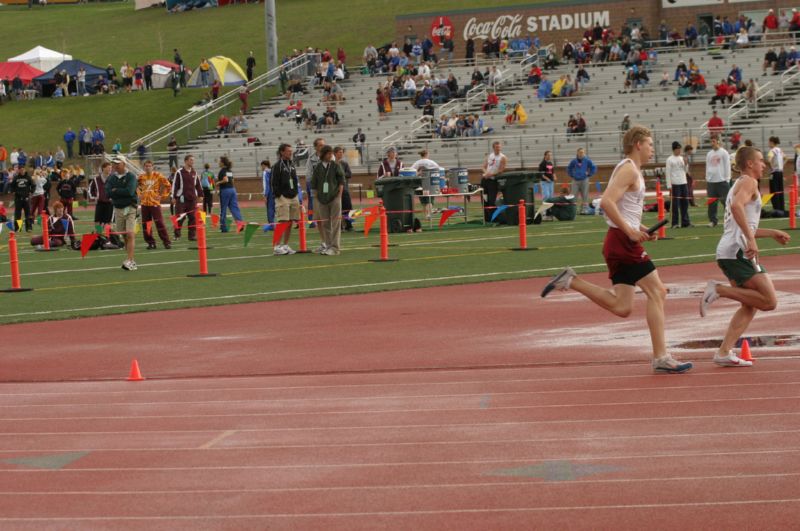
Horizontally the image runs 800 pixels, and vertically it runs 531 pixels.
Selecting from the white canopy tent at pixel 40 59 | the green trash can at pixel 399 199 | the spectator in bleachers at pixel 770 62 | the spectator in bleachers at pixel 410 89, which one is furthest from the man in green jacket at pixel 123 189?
the white canopy tent at pixel 40 59

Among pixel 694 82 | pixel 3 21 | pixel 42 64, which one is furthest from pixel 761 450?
pixel 3 21

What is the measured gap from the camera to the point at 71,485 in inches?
312

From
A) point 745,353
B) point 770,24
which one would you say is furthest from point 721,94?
point 745,353

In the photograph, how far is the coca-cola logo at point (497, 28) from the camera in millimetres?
60219

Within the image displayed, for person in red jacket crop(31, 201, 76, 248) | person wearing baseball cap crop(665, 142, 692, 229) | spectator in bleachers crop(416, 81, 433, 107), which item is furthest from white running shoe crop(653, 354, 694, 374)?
spectator in bleachers crop(416, 81, 433, 107)

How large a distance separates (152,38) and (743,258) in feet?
260

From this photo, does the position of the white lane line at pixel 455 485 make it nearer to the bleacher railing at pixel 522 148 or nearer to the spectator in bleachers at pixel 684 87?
the bleacher railing at pixel 522 148

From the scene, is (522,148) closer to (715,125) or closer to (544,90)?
(544,90)

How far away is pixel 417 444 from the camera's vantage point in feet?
28.0

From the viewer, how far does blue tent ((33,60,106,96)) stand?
69812 millimetres

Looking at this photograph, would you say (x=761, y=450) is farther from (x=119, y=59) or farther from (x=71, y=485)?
(x=119, y=59)

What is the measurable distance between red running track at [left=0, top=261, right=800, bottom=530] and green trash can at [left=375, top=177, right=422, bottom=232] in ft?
50.6

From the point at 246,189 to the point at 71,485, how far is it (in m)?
42.9

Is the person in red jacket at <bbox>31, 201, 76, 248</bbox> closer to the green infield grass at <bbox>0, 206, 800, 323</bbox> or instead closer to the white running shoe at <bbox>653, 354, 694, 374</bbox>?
the green infield grass at <bbox>0, 206, 800, 323</bbox>
